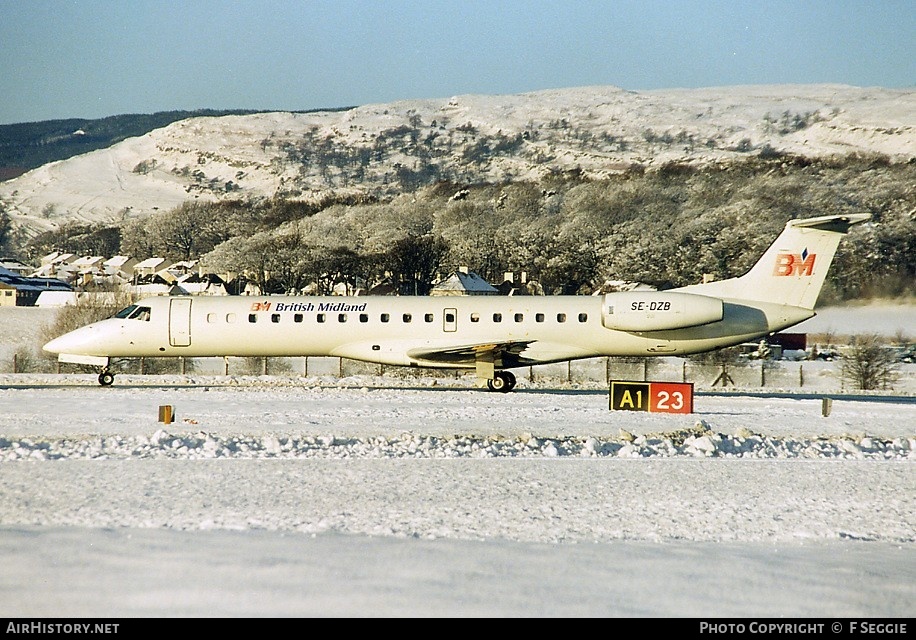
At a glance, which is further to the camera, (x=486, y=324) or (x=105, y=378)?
(x=105, y=378)

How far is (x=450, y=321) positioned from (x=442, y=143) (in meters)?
126

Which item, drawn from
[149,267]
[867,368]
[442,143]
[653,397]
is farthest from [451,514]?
[442,143]

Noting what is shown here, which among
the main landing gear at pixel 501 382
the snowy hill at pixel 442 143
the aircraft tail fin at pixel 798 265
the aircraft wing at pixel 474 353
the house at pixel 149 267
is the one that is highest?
the snowy hill at pixel 442 143

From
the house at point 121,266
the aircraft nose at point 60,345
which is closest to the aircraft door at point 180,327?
the aircraft nose at point 60,345

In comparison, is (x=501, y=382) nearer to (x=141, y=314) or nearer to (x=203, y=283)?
(x=141, y=314)

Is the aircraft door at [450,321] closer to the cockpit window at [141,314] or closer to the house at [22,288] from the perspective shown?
the cockpit window at [141,314]

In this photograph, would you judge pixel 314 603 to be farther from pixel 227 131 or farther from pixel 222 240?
pixel 227 131

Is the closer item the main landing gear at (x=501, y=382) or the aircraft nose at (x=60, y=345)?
the main landing gear at (x=501, y=382)

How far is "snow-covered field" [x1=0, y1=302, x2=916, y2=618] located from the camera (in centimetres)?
723

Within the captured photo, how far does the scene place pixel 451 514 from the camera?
10.2 metres

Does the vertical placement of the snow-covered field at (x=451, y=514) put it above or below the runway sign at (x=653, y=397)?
below

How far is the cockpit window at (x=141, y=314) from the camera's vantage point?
27.0 metres

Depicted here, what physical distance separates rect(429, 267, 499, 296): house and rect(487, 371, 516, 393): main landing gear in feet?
147

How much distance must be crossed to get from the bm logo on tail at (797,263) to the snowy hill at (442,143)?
3442 inches
